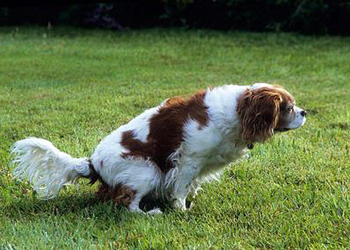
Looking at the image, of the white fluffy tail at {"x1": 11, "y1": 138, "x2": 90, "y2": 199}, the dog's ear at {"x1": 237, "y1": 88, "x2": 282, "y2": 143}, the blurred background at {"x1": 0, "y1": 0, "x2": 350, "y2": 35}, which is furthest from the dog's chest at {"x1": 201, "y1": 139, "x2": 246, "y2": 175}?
the blurred background at {"x1": 0, "y1": 0, "x2": 350, "y2": 35}

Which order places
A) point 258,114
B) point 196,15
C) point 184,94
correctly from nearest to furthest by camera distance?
1. point 258,114
2. point 184,94
3. point 196,15

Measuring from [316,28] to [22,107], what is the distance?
10.3 m

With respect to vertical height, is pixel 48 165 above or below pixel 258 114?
below

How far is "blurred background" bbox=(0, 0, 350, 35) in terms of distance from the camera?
1549 cm

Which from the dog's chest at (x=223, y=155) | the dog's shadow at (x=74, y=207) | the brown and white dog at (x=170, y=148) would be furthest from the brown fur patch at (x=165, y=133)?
the dog's shadow at (x=74, y=207)

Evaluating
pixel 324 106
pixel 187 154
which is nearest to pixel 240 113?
pixel 187 154

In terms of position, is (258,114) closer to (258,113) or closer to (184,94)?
(258,113)

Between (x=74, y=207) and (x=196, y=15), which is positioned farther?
(x=196, y=15)

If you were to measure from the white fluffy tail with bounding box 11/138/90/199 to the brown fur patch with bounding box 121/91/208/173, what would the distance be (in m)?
0.43

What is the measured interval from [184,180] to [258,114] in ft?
2.47

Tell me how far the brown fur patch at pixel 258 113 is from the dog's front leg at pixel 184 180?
44cm

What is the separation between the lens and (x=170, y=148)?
4230 mm

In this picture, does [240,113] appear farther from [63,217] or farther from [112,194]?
[63,217]

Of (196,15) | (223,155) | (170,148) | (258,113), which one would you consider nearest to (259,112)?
(258,113)
